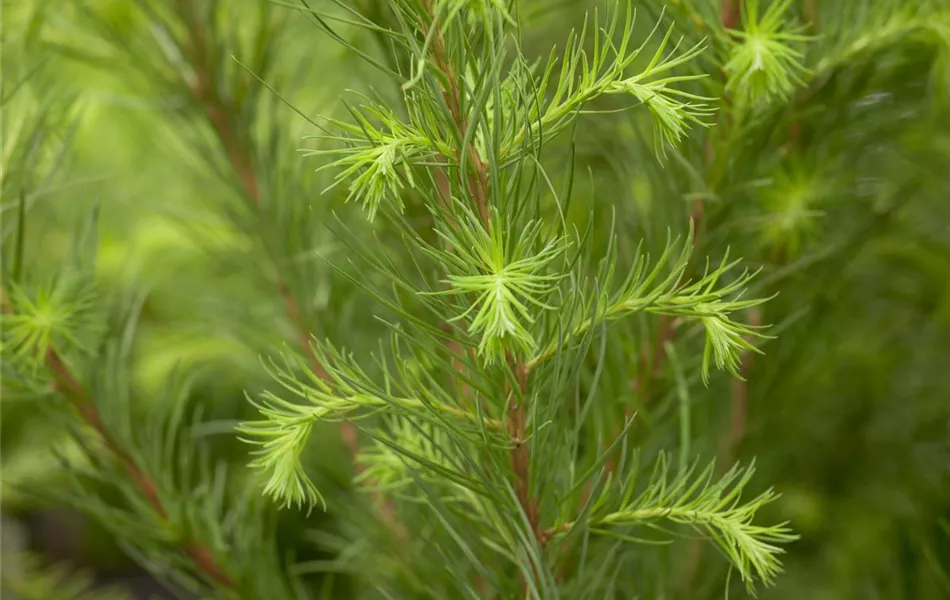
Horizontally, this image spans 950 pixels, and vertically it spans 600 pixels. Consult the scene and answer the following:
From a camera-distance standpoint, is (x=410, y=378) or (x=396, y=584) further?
(x=396, y=584)

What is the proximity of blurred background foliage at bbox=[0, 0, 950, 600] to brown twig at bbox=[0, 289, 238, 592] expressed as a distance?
0.12 feet

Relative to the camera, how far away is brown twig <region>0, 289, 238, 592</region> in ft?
1.11

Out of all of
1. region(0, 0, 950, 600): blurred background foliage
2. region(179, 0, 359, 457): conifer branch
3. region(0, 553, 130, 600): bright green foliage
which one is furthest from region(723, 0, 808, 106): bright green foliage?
region(0, 553, 130, 600): bright green foliage

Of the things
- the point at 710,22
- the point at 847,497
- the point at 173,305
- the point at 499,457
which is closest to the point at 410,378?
the point at 499,457

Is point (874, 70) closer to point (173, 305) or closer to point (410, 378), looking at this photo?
point (410, 378)

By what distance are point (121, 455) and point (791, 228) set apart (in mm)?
292

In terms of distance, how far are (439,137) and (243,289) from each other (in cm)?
44

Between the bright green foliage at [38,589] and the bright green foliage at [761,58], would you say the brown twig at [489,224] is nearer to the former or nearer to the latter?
the bright green foliage at [761,58]

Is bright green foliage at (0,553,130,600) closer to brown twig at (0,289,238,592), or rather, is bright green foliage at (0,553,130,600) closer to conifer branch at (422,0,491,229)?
brown twig at (0,289,238,592)

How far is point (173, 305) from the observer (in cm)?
81

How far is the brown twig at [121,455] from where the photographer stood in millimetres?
338

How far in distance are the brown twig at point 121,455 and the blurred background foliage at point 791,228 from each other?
4 centimetres

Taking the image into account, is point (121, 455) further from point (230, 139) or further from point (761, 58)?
point (761, 58)

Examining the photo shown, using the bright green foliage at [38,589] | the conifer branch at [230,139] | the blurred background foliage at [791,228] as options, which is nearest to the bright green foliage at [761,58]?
the blurred background foliage at [791,228]
